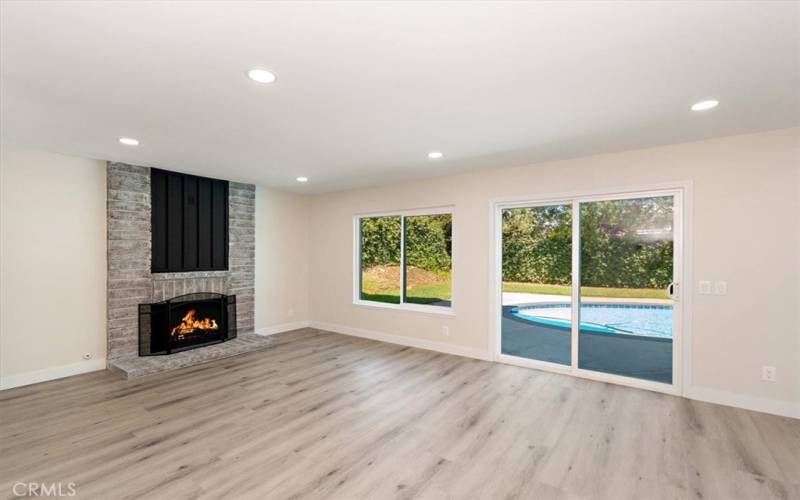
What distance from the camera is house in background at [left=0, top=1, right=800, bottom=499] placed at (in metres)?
1.89

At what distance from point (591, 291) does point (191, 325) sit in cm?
525

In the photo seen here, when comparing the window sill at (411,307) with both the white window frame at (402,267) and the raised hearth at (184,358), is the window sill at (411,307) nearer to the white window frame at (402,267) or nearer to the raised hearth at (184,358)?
the white window frame at (402,267)

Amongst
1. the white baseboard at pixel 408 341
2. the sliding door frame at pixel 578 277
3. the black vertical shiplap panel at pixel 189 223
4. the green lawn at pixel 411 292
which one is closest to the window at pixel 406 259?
the green lawn at pixel 411 292

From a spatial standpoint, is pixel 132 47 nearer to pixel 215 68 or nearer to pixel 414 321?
pixel 215 68

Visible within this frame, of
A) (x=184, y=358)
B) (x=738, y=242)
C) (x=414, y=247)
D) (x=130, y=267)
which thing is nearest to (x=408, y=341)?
(x=414, y=247)

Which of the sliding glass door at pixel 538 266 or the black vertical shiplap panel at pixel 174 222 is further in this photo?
the black vertical shiplap panel at pixel 174 222

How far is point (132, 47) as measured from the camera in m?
1.86

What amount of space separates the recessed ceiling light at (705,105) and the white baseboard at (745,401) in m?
2.60

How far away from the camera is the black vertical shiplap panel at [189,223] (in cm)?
505

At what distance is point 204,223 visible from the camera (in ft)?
17.3

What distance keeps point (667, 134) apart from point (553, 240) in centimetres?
159

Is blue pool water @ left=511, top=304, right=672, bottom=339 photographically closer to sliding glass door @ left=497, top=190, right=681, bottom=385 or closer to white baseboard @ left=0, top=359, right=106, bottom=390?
sliding glass door @ left=497, top=190, right=681, bottom=385

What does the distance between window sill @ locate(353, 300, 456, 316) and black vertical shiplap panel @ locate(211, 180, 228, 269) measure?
7.26ft
